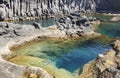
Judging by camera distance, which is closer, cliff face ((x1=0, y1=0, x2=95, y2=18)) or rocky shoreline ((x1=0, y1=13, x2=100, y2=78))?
rocky shoreline ((x1=0, y1=13, x2=100, y2=78))

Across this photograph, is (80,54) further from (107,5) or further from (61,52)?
(107,5)

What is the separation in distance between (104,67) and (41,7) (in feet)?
223

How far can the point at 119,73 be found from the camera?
35375mm

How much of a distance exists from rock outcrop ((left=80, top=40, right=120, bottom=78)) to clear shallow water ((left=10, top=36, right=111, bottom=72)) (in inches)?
126

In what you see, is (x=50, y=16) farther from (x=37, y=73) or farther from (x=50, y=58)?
(x=37, y=73)

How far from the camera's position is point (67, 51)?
57188mm

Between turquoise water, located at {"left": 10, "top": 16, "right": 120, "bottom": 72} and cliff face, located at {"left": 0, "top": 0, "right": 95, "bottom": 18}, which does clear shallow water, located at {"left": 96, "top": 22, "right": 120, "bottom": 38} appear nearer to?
turquoise water, located at {"left": 10, "top": 16, "right": 120, "bottom": 72}

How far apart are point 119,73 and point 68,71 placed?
11785 millimetres

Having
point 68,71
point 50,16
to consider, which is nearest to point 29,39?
point 68,71

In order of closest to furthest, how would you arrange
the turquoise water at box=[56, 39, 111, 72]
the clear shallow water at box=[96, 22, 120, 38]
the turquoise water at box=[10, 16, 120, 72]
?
the turquoise water at box=[56, 39, 111, 72] < the turquoise water at box=[10, 16, 120, 72] < the clear shallow water at box=[96, 22, 120, 38]

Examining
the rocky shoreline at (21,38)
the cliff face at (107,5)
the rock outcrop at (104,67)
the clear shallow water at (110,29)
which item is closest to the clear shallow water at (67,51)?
the rocky shoreline at (21,38)

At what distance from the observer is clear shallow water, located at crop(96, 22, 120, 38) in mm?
76537

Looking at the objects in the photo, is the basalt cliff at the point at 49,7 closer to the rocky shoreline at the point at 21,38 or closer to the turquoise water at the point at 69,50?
the rocky shoreline at the point at 21,38

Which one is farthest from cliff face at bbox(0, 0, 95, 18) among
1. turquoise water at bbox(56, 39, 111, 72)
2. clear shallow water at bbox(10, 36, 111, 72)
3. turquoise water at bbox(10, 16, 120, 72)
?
turquoise water at bbox(56, 39, 111, 72)
